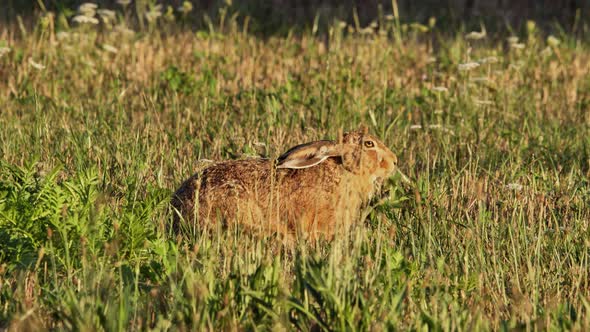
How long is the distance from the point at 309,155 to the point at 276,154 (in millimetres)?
700

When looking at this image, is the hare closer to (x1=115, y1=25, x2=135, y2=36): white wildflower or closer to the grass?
the grass

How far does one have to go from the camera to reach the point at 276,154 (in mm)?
6137

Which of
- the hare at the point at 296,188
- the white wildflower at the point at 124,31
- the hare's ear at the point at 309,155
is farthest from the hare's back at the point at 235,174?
the white wildflower at the point at 124,31

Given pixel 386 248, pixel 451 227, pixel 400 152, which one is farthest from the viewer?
pixel 400 152

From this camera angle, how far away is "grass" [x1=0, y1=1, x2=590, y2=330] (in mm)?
3781

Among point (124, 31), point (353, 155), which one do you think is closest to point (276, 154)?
point (353, 155)

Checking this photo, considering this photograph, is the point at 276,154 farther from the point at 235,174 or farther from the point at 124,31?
the point at 124,31

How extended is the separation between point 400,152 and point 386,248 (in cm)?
262

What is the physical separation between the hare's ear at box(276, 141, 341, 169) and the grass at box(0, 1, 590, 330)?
46cm

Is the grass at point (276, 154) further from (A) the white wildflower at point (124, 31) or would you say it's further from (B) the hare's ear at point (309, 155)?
(B) the hare's ear at point (309, 155)

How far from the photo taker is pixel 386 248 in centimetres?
447

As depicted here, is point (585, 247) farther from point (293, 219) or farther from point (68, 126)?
point (68, 126)

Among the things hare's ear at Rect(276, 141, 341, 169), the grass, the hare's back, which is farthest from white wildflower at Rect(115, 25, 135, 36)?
hare's ear at Rect(276, 141, 341, 169)

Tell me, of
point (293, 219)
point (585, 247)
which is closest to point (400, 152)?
point (293, 219)
